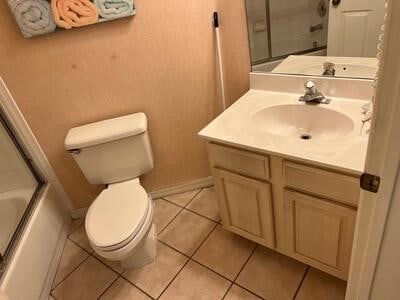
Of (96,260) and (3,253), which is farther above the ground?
(3,253)

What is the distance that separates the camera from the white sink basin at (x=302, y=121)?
1.31 m

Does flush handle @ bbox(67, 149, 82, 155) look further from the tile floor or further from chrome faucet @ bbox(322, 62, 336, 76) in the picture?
chrome faucet @ bbox(322, 62, 336, 76)

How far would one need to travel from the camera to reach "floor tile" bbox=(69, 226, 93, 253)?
1.88 metres

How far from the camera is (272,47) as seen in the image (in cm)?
153

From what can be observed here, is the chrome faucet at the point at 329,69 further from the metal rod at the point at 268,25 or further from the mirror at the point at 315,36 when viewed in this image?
the metal rod at the point at 268,25

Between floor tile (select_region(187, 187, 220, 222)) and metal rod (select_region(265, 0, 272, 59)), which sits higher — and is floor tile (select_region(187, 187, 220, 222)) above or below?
below

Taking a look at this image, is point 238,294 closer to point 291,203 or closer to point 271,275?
point 271,275

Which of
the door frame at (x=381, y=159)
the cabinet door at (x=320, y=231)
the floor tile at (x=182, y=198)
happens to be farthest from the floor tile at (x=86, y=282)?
the door frame at (x=381, y=159)

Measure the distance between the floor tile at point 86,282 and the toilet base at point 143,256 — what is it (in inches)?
4.0

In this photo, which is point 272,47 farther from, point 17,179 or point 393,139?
point 17,179


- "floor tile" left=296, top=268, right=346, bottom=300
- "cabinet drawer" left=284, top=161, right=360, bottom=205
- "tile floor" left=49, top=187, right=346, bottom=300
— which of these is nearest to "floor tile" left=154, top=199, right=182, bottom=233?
"tile floor" left=49, top=187, right=346, bottom=300

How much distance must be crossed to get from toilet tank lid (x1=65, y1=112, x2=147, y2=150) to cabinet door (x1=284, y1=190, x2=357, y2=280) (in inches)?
35.8

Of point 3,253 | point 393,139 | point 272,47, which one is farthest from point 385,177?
point 3,253

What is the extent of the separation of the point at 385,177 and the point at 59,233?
75.4 inches
